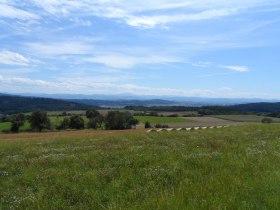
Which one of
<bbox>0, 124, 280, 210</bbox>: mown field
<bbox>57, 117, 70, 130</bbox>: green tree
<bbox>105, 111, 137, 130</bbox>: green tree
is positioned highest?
<bbox>0, 124, 280, 210</bbox>: mown field

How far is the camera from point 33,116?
95.6 metres

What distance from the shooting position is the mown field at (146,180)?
928cm

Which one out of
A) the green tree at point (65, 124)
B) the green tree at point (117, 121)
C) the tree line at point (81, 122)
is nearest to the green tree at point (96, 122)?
the tree line at point (81, 122)

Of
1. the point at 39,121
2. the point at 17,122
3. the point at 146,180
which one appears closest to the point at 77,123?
the point at 39,121

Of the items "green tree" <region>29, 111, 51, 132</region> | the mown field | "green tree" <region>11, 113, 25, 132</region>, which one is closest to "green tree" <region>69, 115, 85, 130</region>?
"green tree" <region>29, 111, 51, 132</region>

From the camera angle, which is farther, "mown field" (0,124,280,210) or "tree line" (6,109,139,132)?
"tree line" (6,109,139,132)

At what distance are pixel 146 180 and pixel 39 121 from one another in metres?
88.1

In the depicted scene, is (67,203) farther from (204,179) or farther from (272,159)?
(272,159)

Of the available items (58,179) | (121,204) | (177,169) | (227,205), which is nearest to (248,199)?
(227,205)

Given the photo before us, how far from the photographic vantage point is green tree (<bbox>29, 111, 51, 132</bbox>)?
95.3 metres

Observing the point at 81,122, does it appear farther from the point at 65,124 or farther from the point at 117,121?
the point at 117,121

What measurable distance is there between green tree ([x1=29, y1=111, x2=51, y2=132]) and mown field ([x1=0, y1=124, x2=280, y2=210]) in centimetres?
8000

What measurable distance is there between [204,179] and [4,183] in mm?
7193

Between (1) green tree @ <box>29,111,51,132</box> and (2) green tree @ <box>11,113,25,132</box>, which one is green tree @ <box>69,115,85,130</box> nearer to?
(1) green tree @ <box>29,111,51,132</box>
